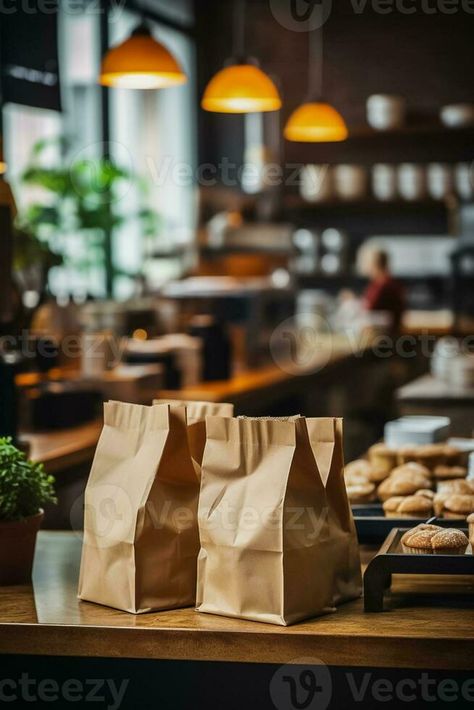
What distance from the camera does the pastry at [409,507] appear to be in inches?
95.3

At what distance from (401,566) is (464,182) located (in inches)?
310

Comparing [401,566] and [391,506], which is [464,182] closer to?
[391,506]

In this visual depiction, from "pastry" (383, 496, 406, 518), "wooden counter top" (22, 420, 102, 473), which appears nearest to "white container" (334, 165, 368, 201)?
"wooden counter top" (22, 420, 102, 473)

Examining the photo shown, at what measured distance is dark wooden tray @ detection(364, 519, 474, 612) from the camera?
191 cm

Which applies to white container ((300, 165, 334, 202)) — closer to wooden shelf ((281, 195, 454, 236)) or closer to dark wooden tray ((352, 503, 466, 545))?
wooden shelf ((281, 195, 454, 236))

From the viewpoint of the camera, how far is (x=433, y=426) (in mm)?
3338

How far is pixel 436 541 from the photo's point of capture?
199 centimetres

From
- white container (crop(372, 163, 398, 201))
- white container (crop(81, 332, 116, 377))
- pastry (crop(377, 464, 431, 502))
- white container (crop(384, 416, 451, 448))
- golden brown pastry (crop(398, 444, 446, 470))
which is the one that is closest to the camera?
pastry (crop(377, 464, 431, 502))

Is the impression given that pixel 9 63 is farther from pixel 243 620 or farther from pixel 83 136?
pixel 83 136

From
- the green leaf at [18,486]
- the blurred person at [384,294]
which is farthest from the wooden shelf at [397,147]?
the green leaf at [18,486]

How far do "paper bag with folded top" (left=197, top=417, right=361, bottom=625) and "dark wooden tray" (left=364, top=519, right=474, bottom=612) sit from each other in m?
0.06

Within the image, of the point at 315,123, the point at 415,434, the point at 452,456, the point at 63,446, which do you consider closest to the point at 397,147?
the point at 315,123

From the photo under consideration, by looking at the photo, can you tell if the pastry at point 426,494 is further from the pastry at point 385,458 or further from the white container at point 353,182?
the white container at point 353,182

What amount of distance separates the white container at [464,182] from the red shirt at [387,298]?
110cm
